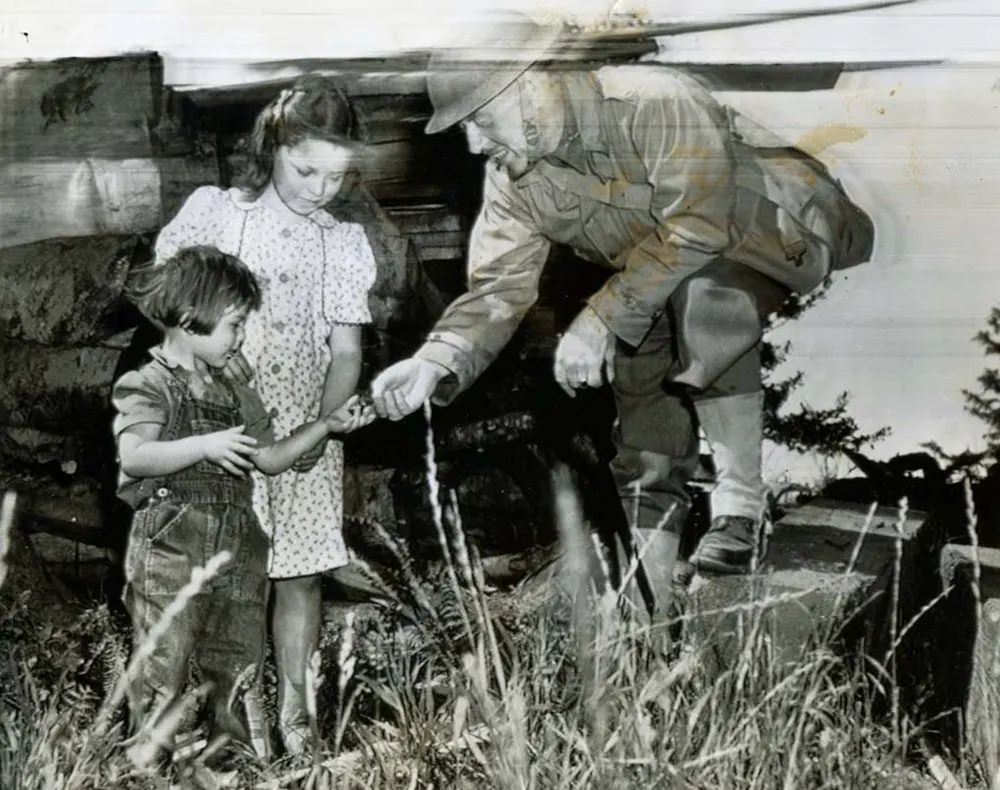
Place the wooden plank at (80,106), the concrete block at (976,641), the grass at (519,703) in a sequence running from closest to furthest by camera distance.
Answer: the grass at (519,703), the concrete block at (976,641), the wooden plank at (80,106)

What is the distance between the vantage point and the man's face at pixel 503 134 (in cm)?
341

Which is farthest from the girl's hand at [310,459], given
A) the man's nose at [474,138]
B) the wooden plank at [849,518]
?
the wooden plank at [849,518]

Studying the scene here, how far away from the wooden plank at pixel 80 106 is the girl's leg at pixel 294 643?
117 cm

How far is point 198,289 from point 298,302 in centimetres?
25

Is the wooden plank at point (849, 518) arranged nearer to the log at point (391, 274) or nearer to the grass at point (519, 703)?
the grass at point (519, 703)

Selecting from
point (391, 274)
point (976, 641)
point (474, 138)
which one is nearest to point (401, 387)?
point (391, 274)

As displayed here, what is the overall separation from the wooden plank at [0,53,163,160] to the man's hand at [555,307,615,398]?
116 cm

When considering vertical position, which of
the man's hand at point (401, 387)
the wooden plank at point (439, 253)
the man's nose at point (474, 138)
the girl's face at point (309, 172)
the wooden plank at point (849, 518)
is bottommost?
the wooden plank at point (849, 518)

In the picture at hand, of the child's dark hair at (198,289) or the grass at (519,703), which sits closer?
the grass at (519,703)

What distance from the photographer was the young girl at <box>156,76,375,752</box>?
3428 millimetres

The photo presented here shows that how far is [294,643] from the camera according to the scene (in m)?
3.47

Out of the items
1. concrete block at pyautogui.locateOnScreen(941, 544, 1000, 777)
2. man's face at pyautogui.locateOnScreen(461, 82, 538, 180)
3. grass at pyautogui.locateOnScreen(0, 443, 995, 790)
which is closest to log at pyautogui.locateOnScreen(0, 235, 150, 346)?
grass at pyautogui.locateOnScreen(0, 443, 995, 790)

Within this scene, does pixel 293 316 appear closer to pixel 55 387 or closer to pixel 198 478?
pixel 198 478

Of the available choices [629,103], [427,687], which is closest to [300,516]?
[427,687]
